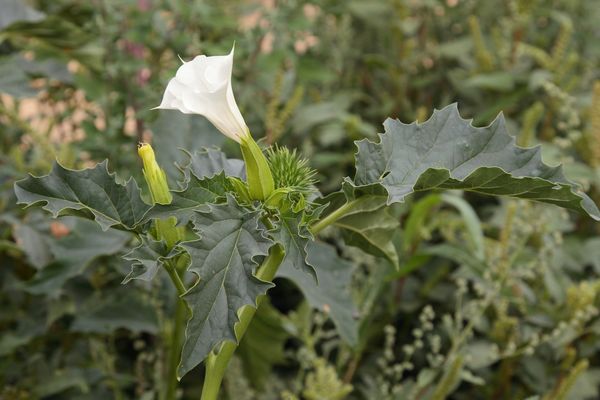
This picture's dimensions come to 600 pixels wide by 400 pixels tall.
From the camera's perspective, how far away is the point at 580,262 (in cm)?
103

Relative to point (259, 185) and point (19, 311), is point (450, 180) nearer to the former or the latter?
point (259, 185)

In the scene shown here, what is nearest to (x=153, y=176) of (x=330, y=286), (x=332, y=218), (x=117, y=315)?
(x=332, y=218)

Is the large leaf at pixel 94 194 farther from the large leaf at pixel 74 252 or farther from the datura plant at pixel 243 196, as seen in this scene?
the large leaf at pixel 74 252

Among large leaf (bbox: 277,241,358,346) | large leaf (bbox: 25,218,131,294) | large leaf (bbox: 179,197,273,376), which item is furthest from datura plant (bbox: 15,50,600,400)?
large leaf (bbox: 25,218,131,294)

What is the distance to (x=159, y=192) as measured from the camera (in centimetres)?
55

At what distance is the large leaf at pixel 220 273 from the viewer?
0.47m

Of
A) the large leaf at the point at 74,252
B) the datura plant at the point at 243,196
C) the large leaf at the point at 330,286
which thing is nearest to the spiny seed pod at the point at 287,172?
the datura plant at the point at 243,196

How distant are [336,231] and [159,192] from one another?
53 centimetres

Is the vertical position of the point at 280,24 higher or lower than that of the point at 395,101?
higher

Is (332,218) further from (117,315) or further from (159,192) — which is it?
(117,315)

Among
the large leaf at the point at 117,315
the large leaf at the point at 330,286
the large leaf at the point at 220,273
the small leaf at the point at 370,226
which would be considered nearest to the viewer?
the large leaf at the point at 220,273

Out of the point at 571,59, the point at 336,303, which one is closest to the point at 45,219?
the point at 336,303

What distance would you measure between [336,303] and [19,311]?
0.42 metres

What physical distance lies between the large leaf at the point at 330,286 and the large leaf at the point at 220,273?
0.68 feet
